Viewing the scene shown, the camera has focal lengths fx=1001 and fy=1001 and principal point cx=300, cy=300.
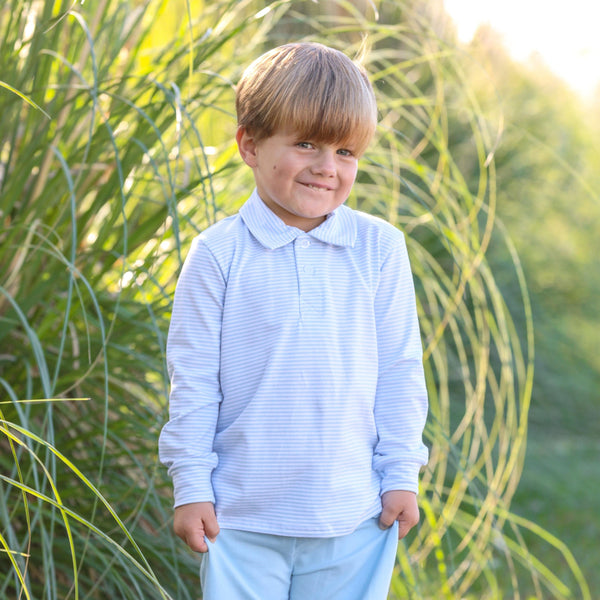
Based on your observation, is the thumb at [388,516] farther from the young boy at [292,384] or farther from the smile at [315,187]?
the smile at [315,187]

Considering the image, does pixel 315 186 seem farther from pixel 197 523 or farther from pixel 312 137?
pixel 197 523

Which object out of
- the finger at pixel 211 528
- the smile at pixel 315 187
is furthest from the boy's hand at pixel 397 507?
the smile at pixel 315 187

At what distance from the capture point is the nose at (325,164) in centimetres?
149

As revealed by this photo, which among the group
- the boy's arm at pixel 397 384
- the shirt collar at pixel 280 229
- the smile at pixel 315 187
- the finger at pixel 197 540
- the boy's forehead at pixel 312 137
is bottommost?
the finger at pixel 197 540

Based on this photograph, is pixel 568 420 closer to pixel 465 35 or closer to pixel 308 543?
pixel 465 35

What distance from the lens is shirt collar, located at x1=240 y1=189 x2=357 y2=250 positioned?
Answer: 154 centimetres

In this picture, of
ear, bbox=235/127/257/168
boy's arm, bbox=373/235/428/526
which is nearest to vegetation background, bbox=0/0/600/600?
ear, bbox=235/127/257/168

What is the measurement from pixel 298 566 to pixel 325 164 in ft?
1.98

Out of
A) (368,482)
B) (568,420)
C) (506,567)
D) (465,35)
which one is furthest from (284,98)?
(568,420)

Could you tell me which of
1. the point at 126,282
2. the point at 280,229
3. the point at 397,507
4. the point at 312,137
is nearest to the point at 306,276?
the point at 280,229

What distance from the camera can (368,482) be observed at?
1.52 m

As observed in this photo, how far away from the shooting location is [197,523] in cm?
144

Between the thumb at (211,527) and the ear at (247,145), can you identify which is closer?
the thumb at (211,527)

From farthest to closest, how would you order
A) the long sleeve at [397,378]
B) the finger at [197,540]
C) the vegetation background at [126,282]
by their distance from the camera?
the vegetation background at [126,282], the long sleeve at [397,378], the finger at [197,540]
